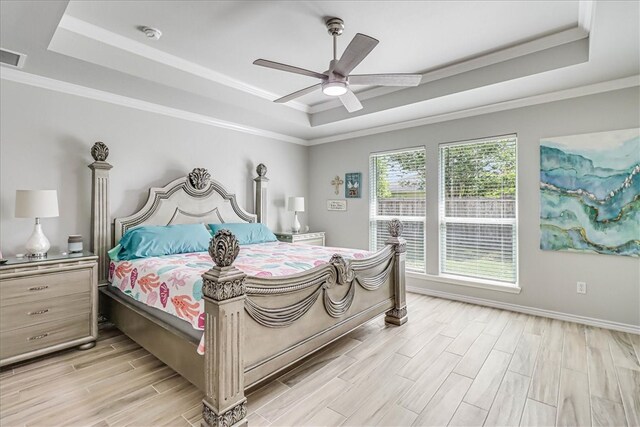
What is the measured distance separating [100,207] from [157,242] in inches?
28.9

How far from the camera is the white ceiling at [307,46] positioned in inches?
93.2

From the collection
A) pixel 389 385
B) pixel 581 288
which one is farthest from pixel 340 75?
pixel 581 288

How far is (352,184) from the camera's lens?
5258 millimetres

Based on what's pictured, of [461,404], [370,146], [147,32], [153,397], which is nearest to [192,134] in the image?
[147,32]

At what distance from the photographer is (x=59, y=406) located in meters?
1.99

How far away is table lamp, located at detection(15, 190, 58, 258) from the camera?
256 centimetres

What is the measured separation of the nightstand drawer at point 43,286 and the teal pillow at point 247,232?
1475mm

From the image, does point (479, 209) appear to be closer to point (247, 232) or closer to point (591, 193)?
point (591, 193)

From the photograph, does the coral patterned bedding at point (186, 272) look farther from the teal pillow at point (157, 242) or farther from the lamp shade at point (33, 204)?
the lamp shade at point (33, 204)

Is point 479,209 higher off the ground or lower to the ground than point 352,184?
lower

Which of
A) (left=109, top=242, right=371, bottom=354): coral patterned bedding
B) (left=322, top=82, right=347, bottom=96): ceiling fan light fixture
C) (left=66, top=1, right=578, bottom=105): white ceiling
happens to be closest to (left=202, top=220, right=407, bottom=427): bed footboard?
(left=109, top=242, right=371, bottom=354): coral patterned bedding

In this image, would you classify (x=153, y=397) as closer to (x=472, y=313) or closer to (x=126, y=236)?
(x=126, y=236)

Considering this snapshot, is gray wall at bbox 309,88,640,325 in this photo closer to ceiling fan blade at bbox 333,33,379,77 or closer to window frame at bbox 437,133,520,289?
window frame at bbox 437,133,520,289

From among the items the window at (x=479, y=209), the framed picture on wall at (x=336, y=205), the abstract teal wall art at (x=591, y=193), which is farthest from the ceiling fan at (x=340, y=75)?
the framed picture on wall at (x=336, y=205)
